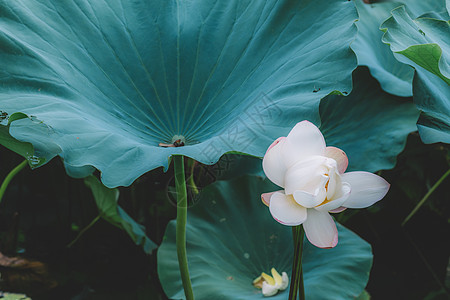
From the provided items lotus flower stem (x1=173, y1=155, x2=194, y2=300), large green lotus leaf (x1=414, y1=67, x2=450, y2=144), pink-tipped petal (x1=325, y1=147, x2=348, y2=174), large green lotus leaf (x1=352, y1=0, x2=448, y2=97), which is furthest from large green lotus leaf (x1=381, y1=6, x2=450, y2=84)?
lotus flower stem (x1=173, y1=155, x2=194, y2=300)

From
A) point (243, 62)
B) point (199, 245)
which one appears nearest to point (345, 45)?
point (243, 62)

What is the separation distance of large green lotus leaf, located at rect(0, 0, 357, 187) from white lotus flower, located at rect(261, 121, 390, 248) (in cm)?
12

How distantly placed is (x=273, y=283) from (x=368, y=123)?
0.49m

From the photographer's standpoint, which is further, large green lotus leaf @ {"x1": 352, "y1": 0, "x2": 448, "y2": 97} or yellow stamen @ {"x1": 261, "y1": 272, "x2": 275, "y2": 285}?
large green lotus leaf @ {"x1": 352, "y1": 0, "x2": 448, "y2": 97}

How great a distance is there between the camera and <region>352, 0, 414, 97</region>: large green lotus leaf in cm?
123

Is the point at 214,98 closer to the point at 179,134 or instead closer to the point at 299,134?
the point at 179,134

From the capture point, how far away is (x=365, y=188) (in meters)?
0.66

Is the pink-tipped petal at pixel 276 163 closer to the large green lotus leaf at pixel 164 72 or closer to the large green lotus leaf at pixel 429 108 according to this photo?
the large green lotus leaf at pixel 164 72

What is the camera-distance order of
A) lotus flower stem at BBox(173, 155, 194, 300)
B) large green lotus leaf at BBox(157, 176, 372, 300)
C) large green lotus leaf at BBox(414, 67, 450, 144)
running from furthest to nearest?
large green lotus leaf at BBox(157, 176, 372, 300)
large green lotus leaf at BBox(414, 67, 450, 144)
lotus flower stem at BBox(173, 155, 194, 300)

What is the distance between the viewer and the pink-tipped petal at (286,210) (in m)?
0.63

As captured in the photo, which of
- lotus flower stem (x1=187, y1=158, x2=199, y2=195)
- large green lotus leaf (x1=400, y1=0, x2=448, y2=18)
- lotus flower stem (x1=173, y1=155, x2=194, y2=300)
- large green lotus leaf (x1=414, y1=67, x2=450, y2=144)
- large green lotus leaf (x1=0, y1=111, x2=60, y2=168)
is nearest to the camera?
large green lotus leaf (x1=0, y1=111, x2=60, y2=168)

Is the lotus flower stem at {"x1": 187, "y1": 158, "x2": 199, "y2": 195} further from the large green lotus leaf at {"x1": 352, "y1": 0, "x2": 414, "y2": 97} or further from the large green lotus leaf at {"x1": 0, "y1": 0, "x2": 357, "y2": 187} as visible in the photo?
the large green lotus leaf at {"x1": 352, "y1": 0, "x2": 414, "y2": 97}

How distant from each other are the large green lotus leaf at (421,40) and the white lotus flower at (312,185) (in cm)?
32

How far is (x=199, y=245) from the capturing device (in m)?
1.19
